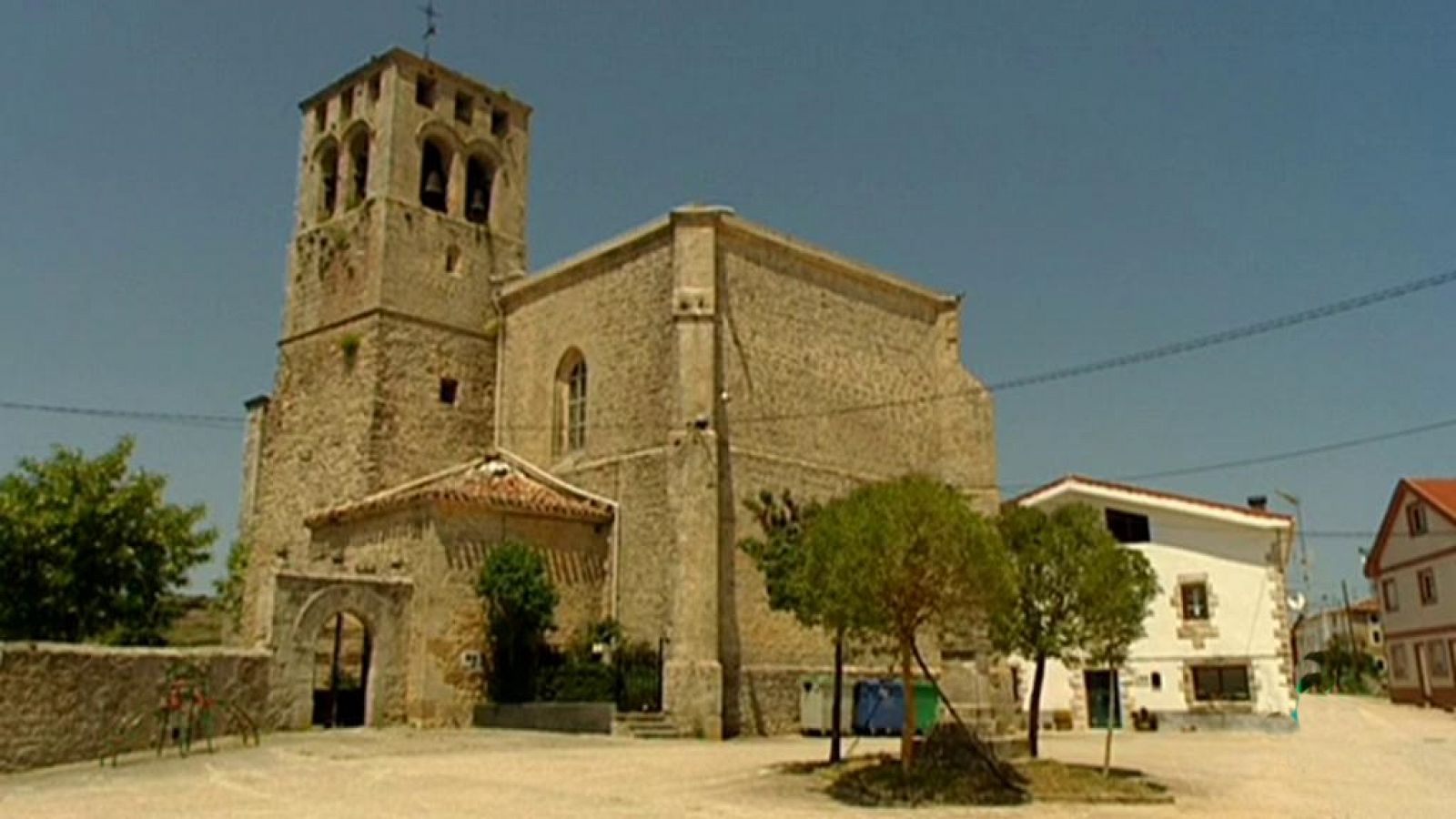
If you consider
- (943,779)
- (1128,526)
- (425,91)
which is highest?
(425,91)

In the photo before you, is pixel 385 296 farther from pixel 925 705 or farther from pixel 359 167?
pixel 925 705

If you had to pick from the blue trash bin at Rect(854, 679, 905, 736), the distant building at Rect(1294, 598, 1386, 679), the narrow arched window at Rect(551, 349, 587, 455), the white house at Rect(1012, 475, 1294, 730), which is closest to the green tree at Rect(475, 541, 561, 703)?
the narrow arched window at Rect(551, 349, 587, 455)

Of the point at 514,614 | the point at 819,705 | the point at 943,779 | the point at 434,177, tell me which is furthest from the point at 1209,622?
the point at 434,177

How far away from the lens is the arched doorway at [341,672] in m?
21.2

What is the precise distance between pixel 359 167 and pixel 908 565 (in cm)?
2229

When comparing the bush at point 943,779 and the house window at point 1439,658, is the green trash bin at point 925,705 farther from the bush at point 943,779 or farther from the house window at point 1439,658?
the house window at point 1439,658

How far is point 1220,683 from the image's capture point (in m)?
28.1

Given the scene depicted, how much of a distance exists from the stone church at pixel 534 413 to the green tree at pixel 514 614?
0.40m

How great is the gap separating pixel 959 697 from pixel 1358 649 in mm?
61221

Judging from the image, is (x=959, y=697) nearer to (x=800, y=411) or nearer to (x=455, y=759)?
(x=800, y=411)

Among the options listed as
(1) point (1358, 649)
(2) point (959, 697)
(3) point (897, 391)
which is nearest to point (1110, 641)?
(2) point (959, 697)

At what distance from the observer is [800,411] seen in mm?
25609

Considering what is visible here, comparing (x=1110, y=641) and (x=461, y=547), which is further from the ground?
(x=461, y=547)

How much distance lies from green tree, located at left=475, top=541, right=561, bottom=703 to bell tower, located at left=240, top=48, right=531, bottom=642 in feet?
18.4
